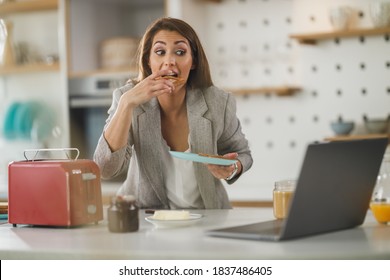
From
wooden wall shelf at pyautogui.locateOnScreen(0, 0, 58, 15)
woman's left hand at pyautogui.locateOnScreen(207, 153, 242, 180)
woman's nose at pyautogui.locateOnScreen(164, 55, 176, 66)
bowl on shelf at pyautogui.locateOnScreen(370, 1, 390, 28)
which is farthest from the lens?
wooden wall shelf at pyautogui.locateOnScreen(0, 0, 58, 15)

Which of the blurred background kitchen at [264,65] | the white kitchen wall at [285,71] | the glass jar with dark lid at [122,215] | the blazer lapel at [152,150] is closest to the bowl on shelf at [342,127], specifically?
the blurred background kitchen at [264,65]

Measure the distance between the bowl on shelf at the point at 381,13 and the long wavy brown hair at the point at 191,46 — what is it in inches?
58.2

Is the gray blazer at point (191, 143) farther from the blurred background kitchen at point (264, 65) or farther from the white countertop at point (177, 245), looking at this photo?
the blurred background kitchen at point (264, 65)

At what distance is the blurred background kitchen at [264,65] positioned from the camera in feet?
12.6

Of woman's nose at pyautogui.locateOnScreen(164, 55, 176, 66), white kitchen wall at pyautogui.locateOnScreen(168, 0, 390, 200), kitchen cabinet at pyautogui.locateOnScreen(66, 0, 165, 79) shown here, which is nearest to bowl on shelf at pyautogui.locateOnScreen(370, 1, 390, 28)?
white kitchen wall at pyautogui.locateOnScreen(168, 0, 390, 200)

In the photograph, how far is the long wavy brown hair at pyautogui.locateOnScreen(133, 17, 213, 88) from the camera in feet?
7.98

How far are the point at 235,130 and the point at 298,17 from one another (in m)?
1.66

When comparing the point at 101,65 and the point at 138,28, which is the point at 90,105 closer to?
the point at 101,65

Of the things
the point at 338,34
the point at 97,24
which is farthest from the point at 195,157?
the point at 97,24

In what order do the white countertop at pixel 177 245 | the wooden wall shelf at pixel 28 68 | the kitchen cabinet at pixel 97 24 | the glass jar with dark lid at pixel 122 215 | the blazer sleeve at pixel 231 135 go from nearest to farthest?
the white countertop at pixel 177 245 < the glass jar with dark lid at pixel 122 215 < the blazer sleeve at pixel 231 135 < the kitchen cabinet at pixel 97 24 < the wooden wall shelf at pixel 28 68

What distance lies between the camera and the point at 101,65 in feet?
14.3

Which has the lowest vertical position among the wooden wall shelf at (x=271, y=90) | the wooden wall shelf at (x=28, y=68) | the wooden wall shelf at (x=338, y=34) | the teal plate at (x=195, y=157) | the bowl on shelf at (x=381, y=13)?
the teal plate at (x=195, y=157)

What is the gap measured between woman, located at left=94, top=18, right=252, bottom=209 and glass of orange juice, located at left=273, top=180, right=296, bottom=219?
408 millimetres

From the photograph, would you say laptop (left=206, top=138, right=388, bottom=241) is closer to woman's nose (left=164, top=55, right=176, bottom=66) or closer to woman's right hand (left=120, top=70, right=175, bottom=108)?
woman's right hand (left=120, top=70, right=175, bottom=108)
